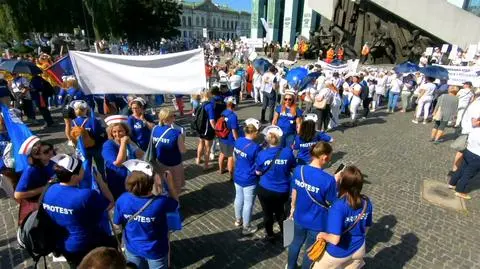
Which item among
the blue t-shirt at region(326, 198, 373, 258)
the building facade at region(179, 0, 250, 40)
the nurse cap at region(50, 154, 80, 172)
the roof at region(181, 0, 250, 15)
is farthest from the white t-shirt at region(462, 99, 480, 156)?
the roof at region(181, 0, 250, 15)

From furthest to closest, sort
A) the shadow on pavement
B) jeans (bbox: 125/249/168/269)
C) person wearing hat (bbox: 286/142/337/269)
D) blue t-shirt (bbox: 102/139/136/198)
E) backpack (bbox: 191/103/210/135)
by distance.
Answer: backpack (bbox: 191/103/210/135) < the shadow on pavement < blue t-shirt (bbox: 102/139/136/198) < person wearing hat (bbox: 286/142/337/269) < jeans (bbox: 125/249/168/269)

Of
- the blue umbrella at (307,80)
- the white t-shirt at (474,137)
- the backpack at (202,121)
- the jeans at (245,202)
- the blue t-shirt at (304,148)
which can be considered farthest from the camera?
the blue umbrella at (307,80)

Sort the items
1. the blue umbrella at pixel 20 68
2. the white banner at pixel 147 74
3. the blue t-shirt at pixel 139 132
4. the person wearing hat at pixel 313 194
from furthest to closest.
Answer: the blue umbrella at pixel 20 68 < the white banner at pixel 147 74 < the blue t-shirt at pixel 139 132 < the person wearing hat at pixel 313 194

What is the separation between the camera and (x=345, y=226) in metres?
2.83

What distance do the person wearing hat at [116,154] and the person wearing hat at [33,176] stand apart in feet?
2.14

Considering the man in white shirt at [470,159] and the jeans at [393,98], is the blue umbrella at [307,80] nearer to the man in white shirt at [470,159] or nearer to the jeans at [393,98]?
the man in white shirt at [470,159]

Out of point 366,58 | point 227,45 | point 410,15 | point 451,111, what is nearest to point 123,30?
point 227,45

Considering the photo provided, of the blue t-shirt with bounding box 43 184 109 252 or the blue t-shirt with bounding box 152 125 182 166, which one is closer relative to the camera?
the blue t-shirt with bounding box 43 184 109 252

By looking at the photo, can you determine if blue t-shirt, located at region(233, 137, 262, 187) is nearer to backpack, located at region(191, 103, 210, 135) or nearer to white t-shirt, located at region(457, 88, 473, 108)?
backpack, located at region(191, 103, 210, 135)

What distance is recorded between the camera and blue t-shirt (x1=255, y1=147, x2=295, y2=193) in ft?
13.2

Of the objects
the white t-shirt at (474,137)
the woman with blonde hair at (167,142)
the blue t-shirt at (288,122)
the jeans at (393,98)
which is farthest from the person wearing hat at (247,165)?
the jeans at (393,98)

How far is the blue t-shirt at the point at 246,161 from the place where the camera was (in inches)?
170

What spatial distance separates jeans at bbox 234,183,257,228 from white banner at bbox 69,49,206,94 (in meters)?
2.28

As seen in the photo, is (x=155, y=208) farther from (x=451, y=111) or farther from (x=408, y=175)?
(x=451, y=111)
